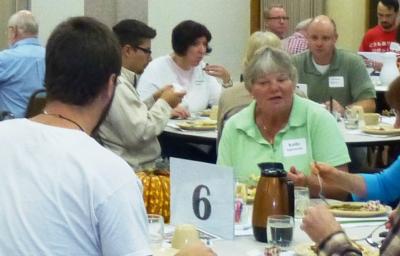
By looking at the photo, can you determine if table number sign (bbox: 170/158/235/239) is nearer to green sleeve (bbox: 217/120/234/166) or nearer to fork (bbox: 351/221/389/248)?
fork (bbox: 351/221/389/248)

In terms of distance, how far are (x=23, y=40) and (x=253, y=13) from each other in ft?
12.4

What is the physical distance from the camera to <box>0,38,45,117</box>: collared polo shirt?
21.7 ft

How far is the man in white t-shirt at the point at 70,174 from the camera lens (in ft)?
6.01

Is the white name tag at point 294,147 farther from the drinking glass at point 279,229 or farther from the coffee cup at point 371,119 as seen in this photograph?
the coffee cup at point 371,119

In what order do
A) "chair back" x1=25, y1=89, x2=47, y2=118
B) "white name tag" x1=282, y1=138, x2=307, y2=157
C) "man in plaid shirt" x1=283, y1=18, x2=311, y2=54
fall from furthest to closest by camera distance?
"man in plaid shirt" x1=283, y1=18, x2=311, y2=54 → "chair back" x1=25, y1=89, x2=47, y2=118 → "white name tag" x1=282, y1=138, x2=307, y2=157

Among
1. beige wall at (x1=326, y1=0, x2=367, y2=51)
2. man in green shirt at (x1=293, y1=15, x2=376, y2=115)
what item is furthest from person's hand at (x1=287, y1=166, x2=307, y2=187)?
beige wall at (x1=326, y1=0, x2=367, y2=51)

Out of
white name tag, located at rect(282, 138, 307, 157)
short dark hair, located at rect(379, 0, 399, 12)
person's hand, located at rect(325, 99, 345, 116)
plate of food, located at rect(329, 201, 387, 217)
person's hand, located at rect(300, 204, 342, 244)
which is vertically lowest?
person's hand, located at rect(325, 99, 345, 116)

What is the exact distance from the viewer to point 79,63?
1.90 meters

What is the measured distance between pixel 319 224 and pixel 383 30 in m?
6.98

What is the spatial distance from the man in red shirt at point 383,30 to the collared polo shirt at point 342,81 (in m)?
2.84

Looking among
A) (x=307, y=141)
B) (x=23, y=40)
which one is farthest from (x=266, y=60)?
(x=23, y=40)

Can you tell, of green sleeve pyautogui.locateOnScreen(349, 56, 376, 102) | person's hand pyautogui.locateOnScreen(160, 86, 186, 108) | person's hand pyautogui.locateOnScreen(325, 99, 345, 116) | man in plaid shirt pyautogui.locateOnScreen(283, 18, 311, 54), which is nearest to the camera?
person's hand pyautogui.locateOnScreen(160, 86, 186, 108)

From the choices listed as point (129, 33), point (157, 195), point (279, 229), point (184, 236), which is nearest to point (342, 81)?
point (129, 33)

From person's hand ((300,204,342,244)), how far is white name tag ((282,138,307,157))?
124 centimetres
